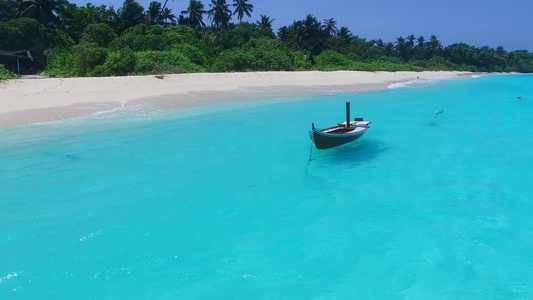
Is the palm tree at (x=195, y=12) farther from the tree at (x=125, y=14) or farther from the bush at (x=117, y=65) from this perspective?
the bush at (x=117, y=65)

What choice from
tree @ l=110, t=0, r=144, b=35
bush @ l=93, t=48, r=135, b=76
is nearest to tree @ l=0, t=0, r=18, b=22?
tree @ l=110, t=0, r=144, b=35

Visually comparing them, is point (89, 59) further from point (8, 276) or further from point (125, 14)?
point (8, 276)

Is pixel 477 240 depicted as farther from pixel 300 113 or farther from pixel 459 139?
pixel 300 113

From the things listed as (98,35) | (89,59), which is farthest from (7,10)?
(89,59)

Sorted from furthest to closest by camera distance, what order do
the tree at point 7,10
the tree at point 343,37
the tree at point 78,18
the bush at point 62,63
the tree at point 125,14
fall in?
the tree at point 343,37, the tree at point 125,14, the tree at point 78,18, the tree at point 7,10, the bush at point 62,63

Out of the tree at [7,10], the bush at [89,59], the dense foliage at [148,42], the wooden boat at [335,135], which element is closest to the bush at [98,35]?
the dense foliage at [148,42]

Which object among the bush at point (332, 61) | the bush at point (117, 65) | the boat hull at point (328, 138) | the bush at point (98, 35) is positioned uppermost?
the bush at point (98, 35)

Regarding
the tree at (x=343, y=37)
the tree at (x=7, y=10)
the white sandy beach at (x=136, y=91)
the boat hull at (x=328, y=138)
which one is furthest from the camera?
the tree at (x=343, y=37)

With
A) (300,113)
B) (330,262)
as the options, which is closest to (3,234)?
(330,262)
